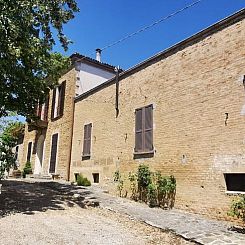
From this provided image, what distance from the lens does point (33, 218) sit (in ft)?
25.9

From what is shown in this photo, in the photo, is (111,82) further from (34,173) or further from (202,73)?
(34,173)

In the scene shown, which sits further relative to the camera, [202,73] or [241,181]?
[202,73]

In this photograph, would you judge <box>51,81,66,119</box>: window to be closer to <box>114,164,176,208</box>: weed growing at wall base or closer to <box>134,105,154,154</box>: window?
<box>134,105,154,154</box>: window

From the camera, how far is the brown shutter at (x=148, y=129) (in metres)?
11.4

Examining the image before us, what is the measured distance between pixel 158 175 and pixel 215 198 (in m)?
2.42

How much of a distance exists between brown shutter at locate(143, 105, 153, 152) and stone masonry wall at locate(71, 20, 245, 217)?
0.24 meters

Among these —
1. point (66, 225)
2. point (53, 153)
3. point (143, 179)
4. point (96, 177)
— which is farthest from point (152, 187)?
A: point (53, 153)

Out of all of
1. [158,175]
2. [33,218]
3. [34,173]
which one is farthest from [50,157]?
[33,218]

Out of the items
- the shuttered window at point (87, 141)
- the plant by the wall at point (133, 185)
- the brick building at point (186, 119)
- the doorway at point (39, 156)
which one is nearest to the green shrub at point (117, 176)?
the brick building at point (186, 119)

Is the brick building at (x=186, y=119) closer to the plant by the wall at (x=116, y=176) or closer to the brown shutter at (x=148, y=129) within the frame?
the brown shutter at (x=148, y=129)

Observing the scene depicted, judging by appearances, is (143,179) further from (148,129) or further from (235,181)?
(235,181)

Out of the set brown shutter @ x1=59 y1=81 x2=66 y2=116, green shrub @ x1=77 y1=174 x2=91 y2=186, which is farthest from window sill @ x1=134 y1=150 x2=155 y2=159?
brown shutter @ x1=59 y1=81 x2=66 y2=116

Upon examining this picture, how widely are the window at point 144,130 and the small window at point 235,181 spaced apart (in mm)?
3316

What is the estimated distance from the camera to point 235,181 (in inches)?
328
